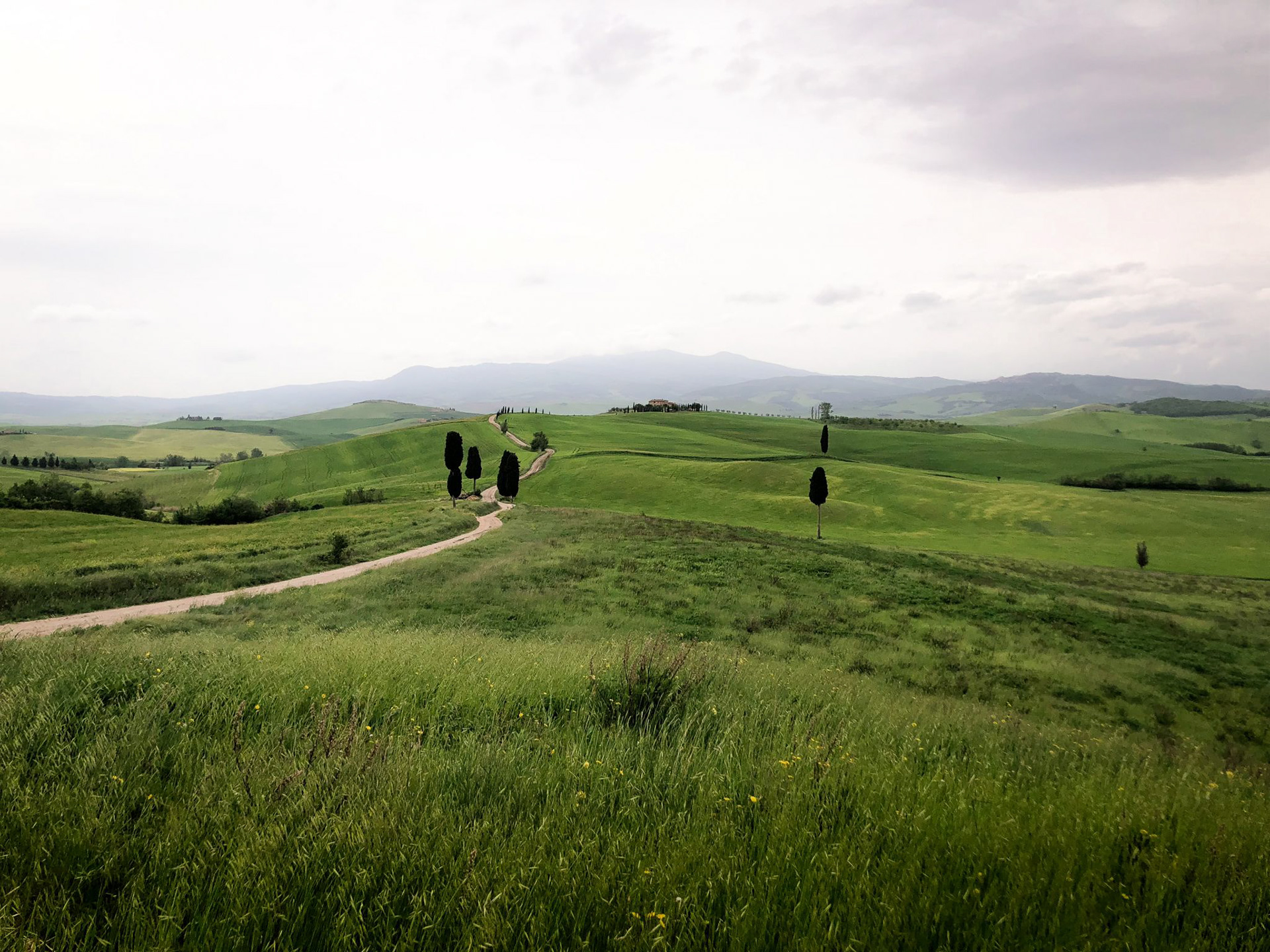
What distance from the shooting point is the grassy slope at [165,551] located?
21344 mm

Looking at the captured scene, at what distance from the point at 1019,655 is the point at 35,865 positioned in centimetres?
2352

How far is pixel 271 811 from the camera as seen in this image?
3104 mm

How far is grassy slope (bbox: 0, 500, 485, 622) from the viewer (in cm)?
2134

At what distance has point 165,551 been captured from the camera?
3309cm

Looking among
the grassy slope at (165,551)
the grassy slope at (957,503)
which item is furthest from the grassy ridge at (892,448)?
the grassy slope at (165,551)

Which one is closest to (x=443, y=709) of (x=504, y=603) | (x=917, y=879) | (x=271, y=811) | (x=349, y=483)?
(x=271, y=811)

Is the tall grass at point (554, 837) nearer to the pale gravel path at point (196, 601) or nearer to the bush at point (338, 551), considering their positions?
the pale gravel path at point (196, 601)

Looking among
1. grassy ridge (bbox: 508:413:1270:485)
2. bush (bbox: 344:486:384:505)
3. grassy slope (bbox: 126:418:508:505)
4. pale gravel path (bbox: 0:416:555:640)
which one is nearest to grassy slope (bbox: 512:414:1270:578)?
grassy ridge (bbox: 508:413:1270:485)

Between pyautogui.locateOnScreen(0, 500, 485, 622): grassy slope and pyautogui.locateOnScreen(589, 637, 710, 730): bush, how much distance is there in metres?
23.7

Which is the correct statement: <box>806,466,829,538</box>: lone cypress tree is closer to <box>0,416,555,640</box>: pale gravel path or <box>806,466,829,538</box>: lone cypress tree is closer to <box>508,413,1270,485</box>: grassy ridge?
<box>0,416,555,640</box>: pale gravel path

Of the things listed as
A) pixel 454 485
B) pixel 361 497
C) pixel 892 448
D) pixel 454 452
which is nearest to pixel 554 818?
pixel 454 485

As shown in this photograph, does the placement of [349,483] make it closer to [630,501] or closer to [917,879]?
[630,501]

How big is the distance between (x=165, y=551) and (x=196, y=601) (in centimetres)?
1559

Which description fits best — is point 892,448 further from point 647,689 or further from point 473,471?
point 647,689
